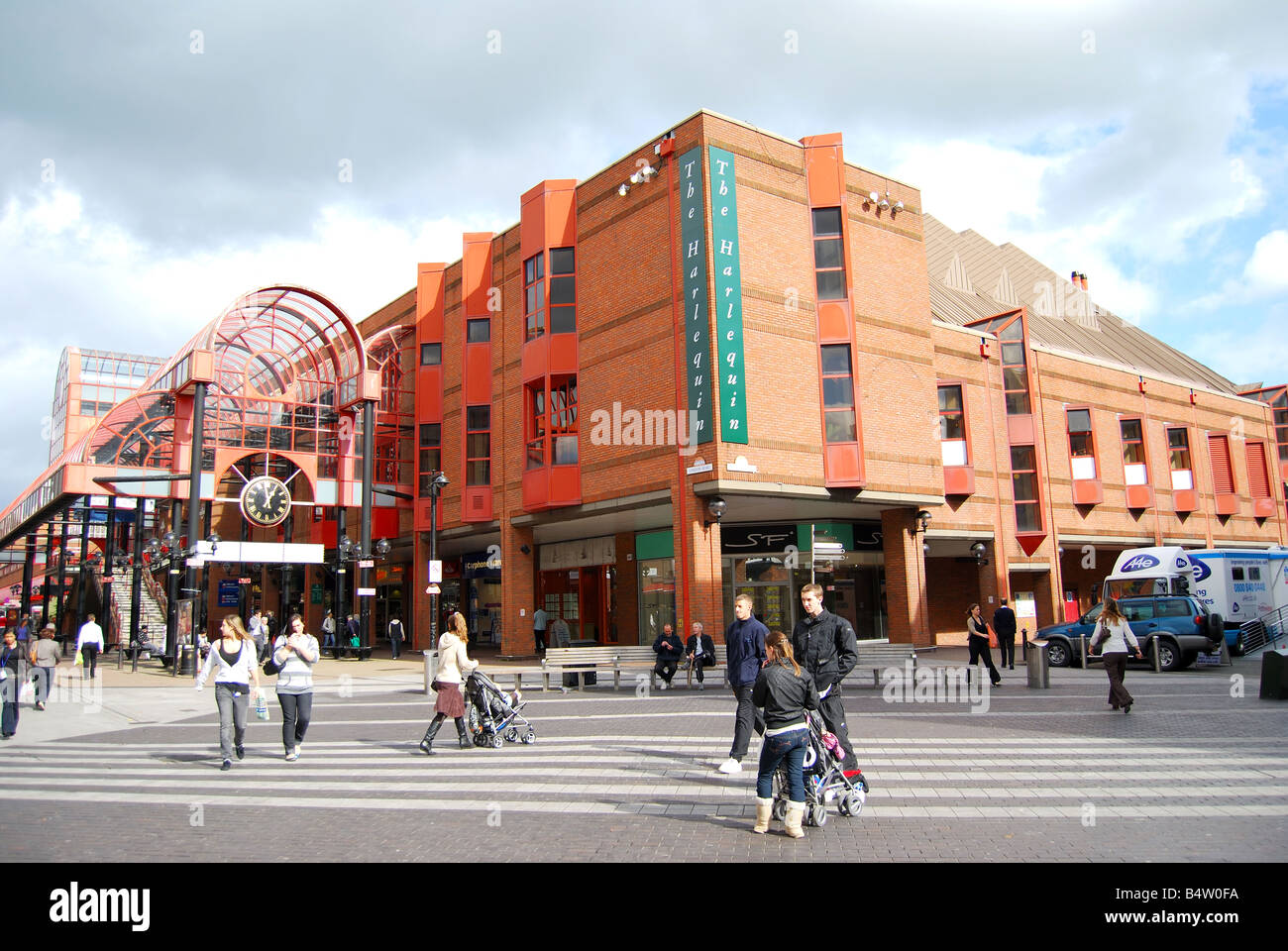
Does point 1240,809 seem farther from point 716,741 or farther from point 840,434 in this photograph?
point 840,434

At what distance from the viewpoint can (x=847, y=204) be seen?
24.6 metres

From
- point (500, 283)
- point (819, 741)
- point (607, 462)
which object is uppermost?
point (500, 283)

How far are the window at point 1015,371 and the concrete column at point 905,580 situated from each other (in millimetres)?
8985

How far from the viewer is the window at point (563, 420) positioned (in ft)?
82.8

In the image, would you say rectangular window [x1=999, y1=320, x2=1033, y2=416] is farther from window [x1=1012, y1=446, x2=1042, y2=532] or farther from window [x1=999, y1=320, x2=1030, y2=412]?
window [x1=1012, y1=446, x2=1042, y2=532]

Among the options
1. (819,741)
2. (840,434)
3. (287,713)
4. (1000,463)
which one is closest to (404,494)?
(840,434)

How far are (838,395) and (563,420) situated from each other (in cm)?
802

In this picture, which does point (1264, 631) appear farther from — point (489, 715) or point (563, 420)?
point (489, 715)

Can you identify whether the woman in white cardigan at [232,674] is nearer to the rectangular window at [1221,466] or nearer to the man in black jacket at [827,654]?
the man in black jacket at [827,654]

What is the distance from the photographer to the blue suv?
1934cm

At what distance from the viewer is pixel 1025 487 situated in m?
31.3

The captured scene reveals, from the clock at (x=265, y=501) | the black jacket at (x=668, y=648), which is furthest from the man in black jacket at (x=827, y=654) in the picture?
the clock at (x=265, y=501)

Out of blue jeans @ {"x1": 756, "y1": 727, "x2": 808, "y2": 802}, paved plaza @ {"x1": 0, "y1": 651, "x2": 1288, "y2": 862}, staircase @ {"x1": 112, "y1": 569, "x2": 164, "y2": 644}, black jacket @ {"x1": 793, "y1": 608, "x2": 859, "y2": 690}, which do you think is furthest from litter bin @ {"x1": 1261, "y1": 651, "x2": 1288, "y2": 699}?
staircase @ {"x1": 112, "y1": 569, "x2": 164, "y2": 644}
